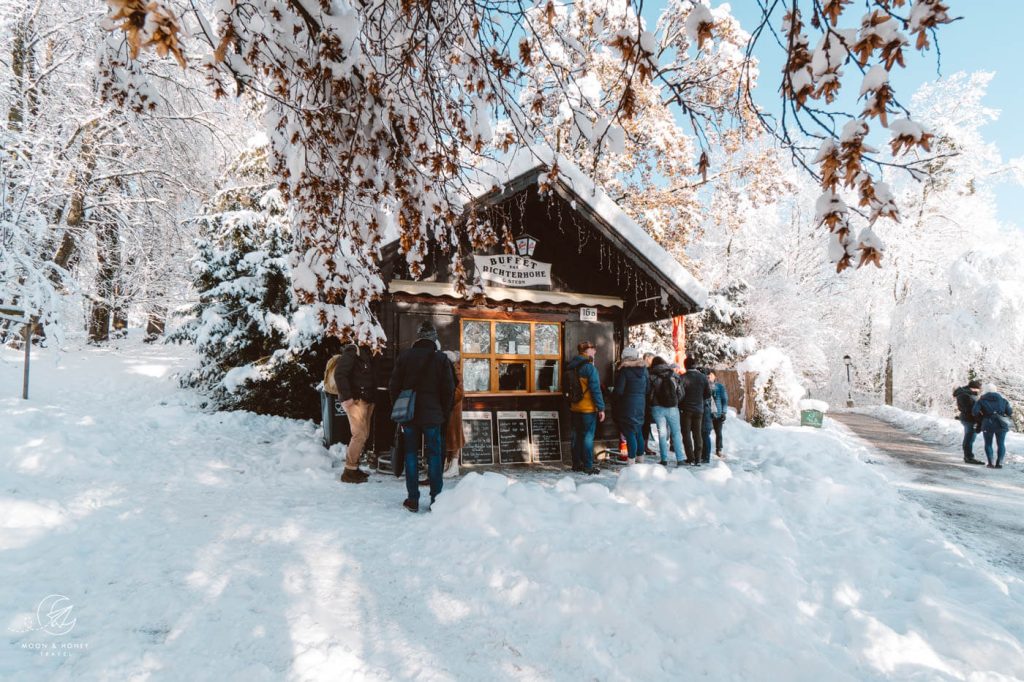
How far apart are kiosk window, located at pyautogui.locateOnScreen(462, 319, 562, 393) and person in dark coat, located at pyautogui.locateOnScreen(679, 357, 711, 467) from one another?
2.15 meters

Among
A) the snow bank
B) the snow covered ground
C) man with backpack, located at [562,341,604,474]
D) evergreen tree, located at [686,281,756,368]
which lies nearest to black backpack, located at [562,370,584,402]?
man with backpack, located at [562,341,604,474]

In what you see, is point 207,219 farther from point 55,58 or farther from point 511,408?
point 511,408

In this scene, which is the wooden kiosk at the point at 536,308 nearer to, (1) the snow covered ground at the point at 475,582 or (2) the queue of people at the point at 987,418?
(1) the snow covered ground at the point at 475,582

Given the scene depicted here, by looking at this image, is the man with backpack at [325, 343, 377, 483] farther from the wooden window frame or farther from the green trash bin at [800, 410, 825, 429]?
the green trash bin at [800, 410, 825, 429]

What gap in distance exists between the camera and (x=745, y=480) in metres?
5.91

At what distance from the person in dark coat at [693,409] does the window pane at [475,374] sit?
3225 mm

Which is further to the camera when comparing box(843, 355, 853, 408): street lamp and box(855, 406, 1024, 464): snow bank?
box(843, 355, 853, 408): street lamp

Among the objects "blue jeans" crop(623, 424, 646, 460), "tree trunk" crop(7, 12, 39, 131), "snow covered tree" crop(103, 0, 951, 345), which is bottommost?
"blue jeans" crop(623, 424, 646, 460)

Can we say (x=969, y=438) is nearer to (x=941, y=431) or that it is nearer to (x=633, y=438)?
(x=941, y=431)

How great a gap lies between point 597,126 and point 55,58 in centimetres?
1228

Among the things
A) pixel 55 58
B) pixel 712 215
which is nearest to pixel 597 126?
pixel 55 58

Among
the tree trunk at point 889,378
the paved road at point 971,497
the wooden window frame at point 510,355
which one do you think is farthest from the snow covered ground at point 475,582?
the tree trunk at point 889,378

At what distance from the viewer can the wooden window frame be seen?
819 centimetres

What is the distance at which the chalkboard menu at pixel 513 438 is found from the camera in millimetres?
8094
